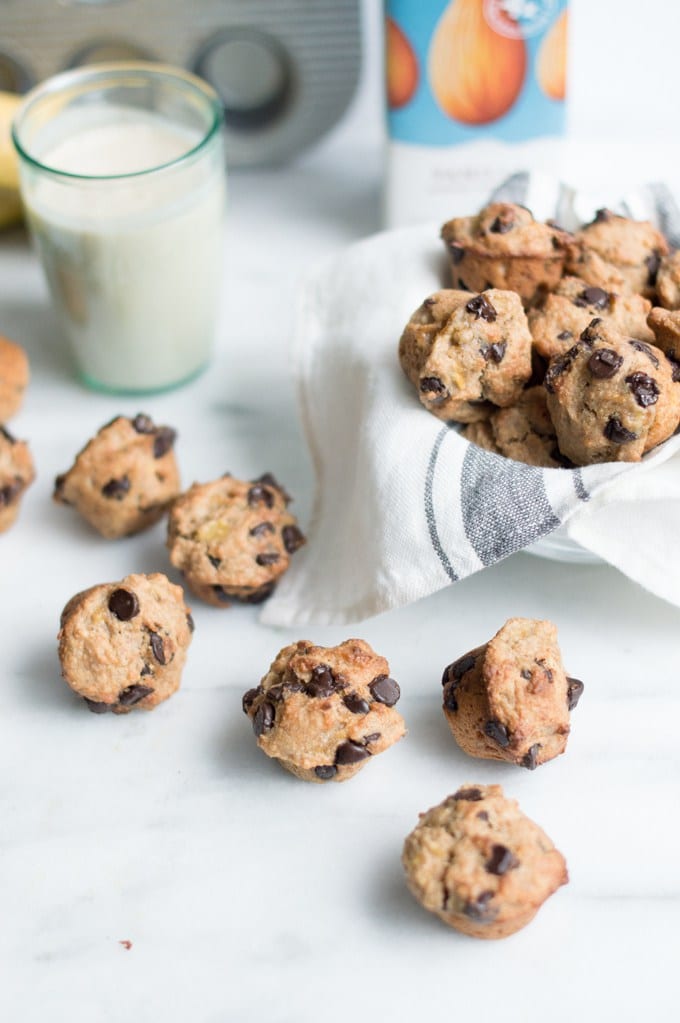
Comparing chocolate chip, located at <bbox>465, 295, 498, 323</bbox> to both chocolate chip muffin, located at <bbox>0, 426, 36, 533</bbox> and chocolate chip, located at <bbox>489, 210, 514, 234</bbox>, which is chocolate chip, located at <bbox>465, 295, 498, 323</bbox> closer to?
chocolate chip, located at <bbox>489, 210, 514, 234</bbox>

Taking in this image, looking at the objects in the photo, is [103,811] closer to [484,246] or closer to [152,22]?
[484,246]

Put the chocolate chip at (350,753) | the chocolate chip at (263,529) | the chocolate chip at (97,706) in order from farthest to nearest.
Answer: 1. the chocolate chip at (263,529)
2. the chocolate chip at (97,706)
3. the chocolate chip at (350,753)

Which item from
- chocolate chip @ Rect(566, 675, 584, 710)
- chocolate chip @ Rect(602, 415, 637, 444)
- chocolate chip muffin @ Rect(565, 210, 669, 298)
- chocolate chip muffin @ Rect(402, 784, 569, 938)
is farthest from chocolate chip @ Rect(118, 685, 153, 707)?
chocolate chip muffin @ Rect(565, 210, 669, 298)

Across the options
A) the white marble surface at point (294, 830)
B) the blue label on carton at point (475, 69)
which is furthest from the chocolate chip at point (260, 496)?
the blue label on carton at point (475, 69)

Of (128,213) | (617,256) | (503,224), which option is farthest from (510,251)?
(128,213)

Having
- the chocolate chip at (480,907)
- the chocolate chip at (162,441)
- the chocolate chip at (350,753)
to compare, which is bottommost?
the chocolate chip at (480,907)

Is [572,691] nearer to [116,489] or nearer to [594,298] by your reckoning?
[594,298]

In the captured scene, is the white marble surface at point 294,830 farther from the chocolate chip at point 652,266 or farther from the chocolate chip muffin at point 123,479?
the chocolate chip at point 652,266
